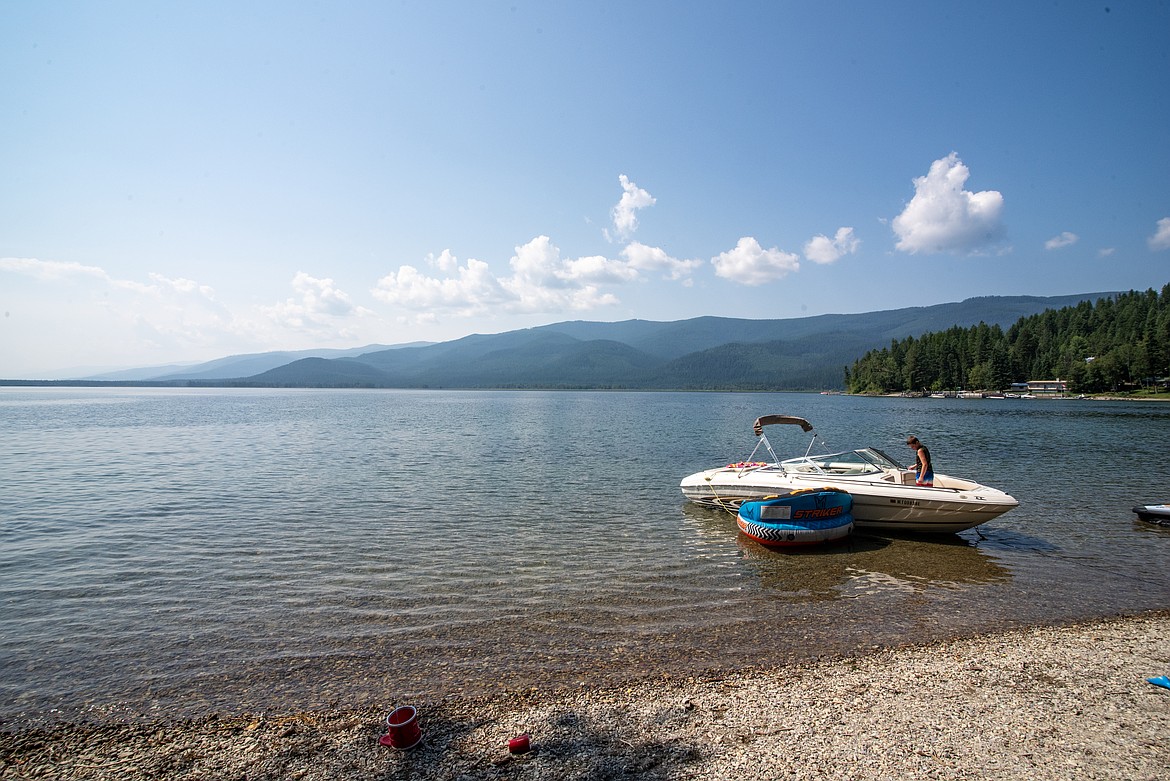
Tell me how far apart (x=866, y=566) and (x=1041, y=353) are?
191717mm

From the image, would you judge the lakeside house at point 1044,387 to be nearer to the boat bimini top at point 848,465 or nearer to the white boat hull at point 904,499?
the boat bimini top at point 848,465

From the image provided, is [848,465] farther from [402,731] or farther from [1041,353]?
[1041,353]

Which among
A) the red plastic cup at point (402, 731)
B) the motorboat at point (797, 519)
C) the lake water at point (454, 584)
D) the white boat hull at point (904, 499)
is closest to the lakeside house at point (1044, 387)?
the lake water at point (454, 584)

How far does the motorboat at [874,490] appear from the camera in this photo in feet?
50.2

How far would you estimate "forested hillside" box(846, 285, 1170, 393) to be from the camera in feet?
418

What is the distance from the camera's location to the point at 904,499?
621 inches

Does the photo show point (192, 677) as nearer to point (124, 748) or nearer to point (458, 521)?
point (124, 748)

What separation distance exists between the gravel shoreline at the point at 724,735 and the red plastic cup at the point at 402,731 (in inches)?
3.5

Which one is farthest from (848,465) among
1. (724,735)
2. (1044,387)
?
(1044,387)

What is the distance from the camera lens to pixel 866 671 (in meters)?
7.97

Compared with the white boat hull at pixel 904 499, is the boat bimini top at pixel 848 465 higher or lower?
higher

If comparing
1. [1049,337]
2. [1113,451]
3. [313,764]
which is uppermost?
[1049,337]

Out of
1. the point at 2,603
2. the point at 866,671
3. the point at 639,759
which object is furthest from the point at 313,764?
the point at 2,603

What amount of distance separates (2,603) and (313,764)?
9804 millimetres
